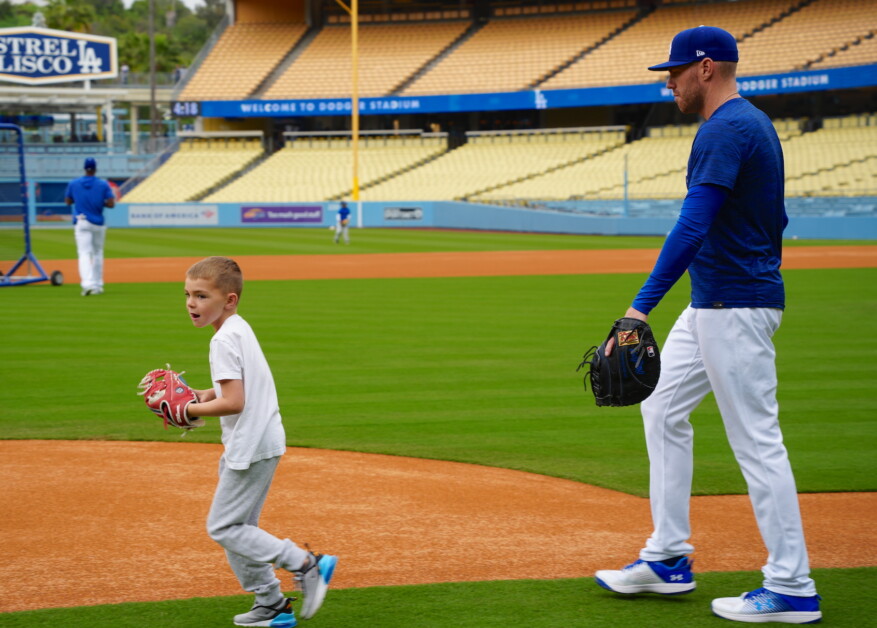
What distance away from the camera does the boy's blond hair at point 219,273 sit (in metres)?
4.20

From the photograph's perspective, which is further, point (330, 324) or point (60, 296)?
point (60, 296)

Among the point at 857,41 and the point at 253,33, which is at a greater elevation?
the point at 253,33

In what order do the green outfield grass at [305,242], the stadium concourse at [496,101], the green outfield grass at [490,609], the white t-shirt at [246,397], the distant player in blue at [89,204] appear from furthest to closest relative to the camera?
1. the stadium concourse at [496,101]
2. the green outfield grass at [305,242]
3. the distant player in blue at [89,204]
4. the green outfield grass at [490,609]
5. the white t-shirt at [246,397]

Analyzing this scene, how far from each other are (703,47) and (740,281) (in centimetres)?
98

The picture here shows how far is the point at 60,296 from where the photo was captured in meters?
18.7

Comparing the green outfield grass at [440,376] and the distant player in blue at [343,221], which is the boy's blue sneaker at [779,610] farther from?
the distant player in blue at [343,221]

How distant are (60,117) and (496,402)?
8652 centimetres

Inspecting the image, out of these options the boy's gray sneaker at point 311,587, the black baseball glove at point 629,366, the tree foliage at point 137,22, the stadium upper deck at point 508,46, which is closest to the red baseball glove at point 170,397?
the boy's gray sneaker at point 311,587

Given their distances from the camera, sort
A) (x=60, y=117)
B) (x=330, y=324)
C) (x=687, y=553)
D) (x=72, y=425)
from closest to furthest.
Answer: (x=687, y=553) < (x=72, y=425) < (x=330, y=324) < (x=60, y=117)

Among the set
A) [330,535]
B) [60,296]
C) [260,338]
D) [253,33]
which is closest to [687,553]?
[330,535]

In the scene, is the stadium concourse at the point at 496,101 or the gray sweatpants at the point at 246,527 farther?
the stadium concourse at the point at 496,101

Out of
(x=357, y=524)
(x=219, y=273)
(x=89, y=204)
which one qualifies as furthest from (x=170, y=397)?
(x=89, y=204)

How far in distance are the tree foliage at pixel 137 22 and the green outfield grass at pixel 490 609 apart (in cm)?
8654

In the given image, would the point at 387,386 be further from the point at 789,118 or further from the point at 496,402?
the point at 789,118
